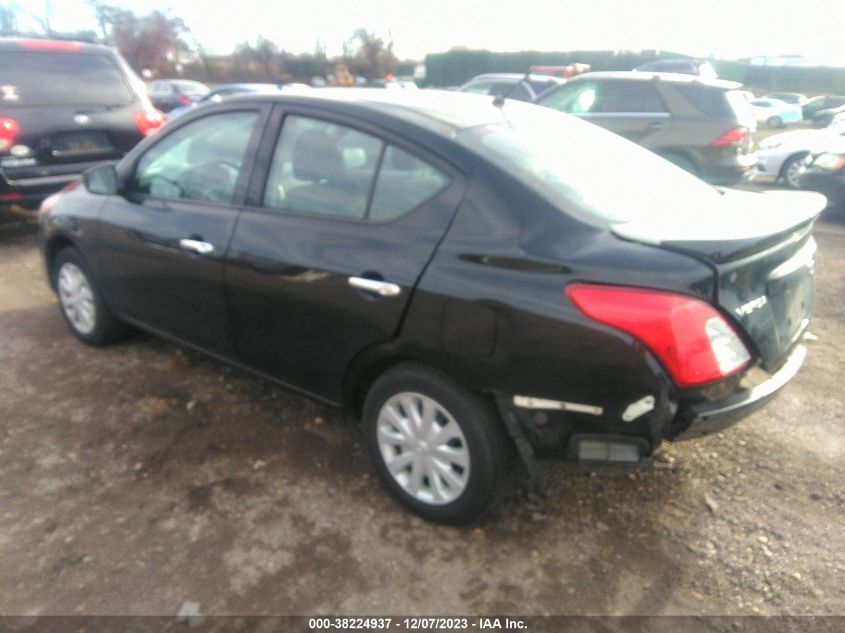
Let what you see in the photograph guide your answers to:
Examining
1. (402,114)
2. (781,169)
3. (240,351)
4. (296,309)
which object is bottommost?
(781,169)

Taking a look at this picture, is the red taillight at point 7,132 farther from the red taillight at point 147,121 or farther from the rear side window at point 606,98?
the rear side window at point 606,98

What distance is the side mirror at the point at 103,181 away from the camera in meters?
3.78

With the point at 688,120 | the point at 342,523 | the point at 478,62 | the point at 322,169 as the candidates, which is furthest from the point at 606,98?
the point at 478,62

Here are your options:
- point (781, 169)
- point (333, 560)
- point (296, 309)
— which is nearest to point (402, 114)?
point (296, 309)

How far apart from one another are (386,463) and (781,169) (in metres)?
10.2

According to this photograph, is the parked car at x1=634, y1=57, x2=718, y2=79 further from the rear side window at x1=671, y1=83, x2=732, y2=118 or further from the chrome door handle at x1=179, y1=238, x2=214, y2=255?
the chrome door handle at x1=179, y1=238, x2=214, y2=255

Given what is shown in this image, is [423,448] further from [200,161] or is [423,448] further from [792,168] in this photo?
[792,168]

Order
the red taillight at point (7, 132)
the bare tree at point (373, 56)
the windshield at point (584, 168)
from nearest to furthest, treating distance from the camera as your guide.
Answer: the windshield at point (584, 168), the red taillight at point (7, 132), the bare tree at point (373, 56)

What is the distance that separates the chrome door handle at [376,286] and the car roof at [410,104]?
2.10 ft

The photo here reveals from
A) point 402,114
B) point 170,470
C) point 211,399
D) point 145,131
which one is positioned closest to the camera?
point 402,114

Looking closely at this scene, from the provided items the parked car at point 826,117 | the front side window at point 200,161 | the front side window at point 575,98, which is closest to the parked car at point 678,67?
the parked car at point 826,117

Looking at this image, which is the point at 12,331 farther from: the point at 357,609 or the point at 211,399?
the point at 357,609

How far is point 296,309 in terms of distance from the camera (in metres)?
2.90

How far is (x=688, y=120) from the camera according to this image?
314 inches
